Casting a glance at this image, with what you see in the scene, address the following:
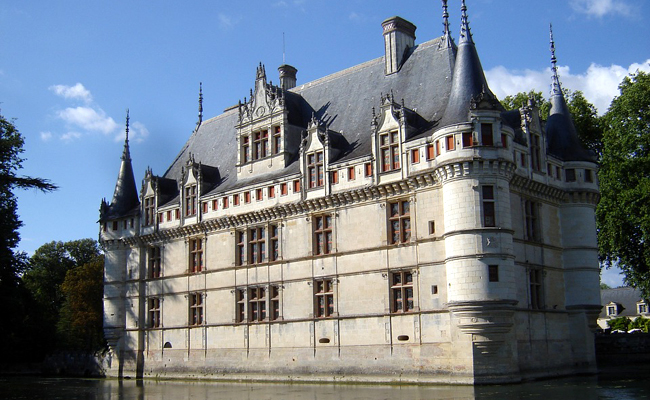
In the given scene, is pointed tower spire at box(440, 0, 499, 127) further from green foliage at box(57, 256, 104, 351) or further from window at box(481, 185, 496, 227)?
green foliage at box(57, 256, 104, 351)

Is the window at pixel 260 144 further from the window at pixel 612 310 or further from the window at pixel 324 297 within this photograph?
the window at pixel 612 310

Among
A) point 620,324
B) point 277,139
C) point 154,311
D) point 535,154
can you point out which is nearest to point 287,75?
point 277,139

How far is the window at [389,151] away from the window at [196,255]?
11.1 m

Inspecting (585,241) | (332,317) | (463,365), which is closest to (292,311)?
(332,317)

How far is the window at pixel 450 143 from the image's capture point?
24.4m

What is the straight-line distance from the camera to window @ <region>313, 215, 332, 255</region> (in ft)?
93.8

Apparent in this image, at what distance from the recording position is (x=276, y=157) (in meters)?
31.6

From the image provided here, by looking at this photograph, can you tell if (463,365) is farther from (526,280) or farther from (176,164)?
(176,164)

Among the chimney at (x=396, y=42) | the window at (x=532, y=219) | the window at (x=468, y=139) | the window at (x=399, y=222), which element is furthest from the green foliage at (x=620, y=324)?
the window at (x=468, y=139)

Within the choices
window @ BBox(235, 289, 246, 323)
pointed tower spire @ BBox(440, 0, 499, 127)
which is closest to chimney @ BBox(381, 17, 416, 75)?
pointed tower spire @ BBox(440, 0, 499, 127)

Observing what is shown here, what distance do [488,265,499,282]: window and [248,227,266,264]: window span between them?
10.8 meters

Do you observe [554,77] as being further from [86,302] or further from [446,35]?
[86,302]

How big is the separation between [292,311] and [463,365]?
8238mm

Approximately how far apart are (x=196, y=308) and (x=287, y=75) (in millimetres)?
13358
